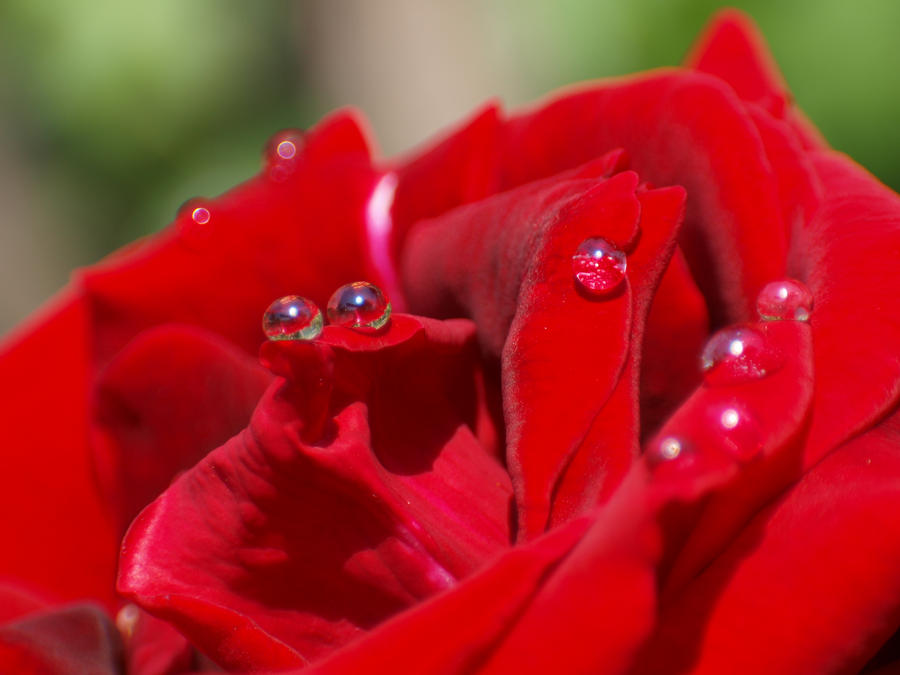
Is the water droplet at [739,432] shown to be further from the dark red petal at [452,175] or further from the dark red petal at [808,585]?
the dark red petal at [452,175]

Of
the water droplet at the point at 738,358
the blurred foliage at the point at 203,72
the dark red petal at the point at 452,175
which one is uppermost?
the dark red petal at the point at 452,175

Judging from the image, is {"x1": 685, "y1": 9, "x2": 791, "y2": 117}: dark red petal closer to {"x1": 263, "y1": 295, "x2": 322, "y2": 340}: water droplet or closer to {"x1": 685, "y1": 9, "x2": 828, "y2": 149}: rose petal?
{"x1": 685, "y1": 9, "x2": 828, "y2": 149}: rose petal

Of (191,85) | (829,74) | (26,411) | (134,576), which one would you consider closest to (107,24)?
(191,85)

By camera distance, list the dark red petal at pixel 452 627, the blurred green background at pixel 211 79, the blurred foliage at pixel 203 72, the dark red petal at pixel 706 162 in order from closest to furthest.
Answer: the dark red petal at pixel 452 627 < the dark red petal at pixel 706 162 < the blurred foliage at pixel 203 72 < the blurred green background at pixel 211 79

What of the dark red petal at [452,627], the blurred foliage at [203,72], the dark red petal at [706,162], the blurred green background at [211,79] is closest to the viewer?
the dark red petal at [452,627]

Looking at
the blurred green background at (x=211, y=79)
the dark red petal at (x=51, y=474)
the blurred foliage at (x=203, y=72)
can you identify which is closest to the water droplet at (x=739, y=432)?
the dark red petal at (x=51, y=474)

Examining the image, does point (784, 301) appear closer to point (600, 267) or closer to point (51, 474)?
point (600, 267)
